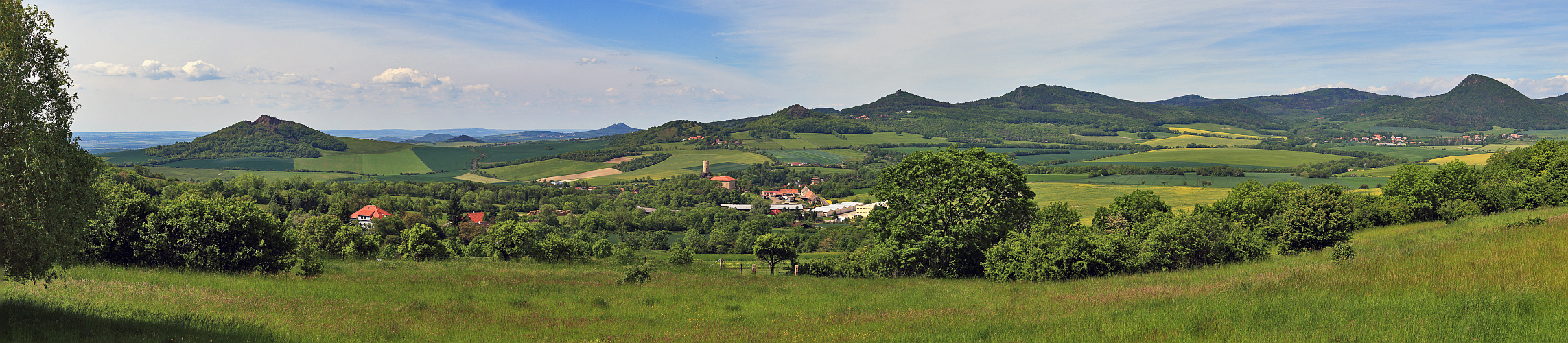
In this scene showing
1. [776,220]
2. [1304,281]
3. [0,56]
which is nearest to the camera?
[0,56]

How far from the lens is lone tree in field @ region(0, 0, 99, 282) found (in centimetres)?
861

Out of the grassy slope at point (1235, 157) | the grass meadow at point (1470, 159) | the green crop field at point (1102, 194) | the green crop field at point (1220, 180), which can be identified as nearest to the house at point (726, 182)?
the green crop field at point (1102, 194)

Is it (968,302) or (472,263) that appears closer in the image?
(968,302)

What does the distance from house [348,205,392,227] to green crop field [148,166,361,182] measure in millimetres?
74371

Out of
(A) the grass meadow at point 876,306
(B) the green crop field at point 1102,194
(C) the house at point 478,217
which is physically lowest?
(C) the house at point 478,217

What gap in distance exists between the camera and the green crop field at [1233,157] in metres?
162

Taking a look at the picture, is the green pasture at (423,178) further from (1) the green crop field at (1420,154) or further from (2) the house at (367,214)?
(1) the green crop field at (1420,154)

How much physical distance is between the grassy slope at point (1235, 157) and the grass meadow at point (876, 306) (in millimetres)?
168331

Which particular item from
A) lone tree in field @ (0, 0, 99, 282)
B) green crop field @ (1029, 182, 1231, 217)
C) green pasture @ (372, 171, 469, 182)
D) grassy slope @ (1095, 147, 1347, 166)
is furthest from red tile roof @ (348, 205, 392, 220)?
grassy slope @ (1095, 147, 1347, 166)

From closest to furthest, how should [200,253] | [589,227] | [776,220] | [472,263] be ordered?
[200,253] → [472,263] → [589,227] → [776,220]

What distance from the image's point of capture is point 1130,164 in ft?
541

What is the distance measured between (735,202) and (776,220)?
1302 inches

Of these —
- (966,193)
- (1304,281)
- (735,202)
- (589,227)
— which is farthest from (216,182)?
(1304,281)

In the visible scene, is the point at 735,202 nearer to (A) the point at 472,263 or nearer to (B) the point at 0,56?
(A) the point at 472,263
